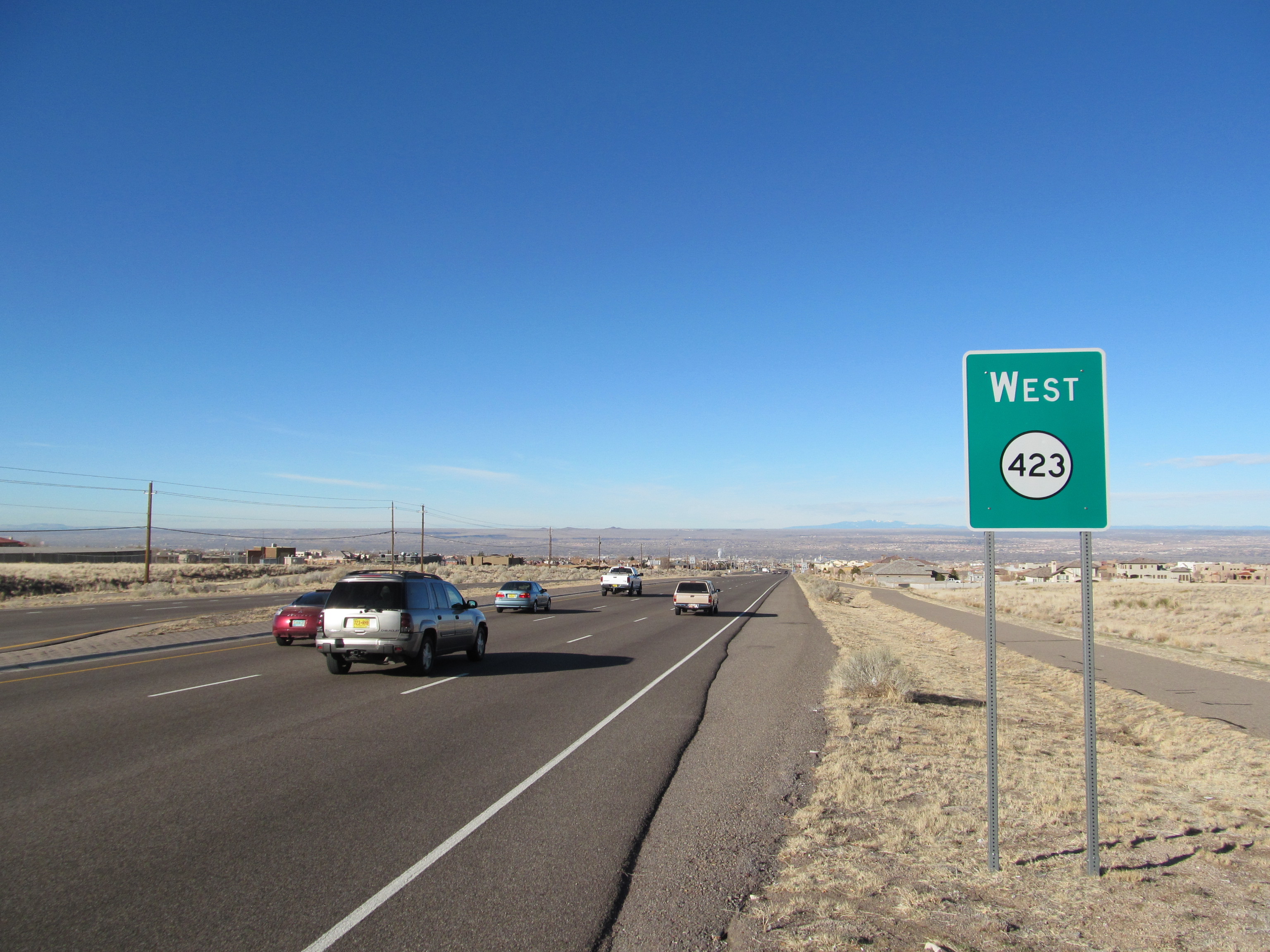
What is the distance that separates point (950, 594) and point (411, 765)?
203 feet

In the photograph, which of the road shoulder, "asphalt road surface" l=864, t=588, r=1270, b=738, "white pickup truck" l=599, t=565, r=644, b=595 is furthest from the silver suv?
"white pickup truck" l=599, t=565, r=644, b=595

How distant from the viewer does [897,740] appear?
393 inches

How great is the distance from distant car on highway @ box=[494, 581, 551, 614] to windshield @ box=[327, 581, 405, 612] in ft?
65.4

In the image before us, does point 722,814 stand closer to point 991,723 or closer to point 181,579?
point 991,723

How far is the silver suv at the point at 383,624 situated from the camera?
1483 centimetres

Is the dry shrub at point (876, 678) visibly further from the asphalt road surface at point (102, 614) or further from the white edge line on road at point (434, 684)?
the asphalt road surface at point (102, 614)

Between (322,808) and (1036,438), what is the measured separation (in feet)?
20.5

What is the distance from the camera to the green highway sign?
5562 mm

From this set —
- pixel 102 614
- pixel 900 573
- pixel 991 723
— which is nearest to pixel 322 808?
pixel 991 723

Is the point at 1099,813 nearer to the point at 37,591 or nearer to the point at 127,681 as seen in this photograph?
the point at 127,681

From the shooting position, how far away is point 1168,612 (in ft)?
128

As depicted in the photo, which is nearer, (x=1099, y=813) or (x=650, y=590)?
(x=1099, y=813)

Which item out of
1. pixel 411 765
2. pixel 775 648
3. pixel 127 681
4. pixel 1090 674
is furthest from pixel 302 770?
pixel 775 648

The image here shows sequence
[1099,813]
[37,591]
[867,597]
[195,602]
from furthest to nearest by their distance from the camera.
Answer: [867,597]
[37,591]
[195,602]
[1099,813]
